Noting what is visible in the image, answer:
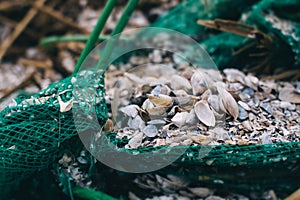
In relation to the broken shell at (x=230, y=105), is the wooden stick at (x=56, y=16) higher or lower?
higher

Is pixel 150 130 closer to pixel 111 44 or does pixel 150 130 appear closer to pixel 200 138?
pixel 200 138

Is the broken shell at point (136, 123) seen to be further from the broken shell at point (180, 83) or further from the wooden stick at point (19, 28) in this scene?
the wooden stick at point (19, 28)

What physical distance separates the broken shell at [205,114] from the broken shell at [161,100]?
4 centimetres

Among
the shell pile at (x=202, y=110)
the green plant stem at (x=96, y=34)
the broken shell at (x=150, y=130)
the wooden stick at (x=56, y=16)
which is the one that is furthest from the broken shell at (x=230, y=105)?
the wooden stick at (x=56, y=16)

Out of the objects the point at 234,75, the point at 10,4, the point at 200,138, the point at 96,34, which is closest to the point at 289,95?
the point at 234,75

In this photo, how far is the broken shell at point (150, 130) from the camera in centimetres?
68

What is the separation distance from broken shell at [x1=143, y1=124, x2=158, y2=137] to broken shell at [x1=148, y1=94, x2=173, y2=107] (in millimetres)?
34

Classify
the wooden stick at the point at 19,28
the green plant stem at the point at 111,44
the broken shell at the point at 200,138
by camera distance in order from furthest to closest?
the wooden stick at the point at 19,28 → the green plant stem at the point at 111,44 → the broken shell at the point at 200,138

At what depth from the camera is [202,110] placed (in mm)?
683

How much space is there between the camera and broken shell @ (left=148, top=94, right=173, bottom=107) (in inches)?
27.5

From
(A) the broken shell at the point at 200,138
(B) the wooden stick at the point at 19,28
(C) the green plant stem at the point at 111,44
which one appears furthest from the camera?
(B) the wooden stick at the point at 19,28

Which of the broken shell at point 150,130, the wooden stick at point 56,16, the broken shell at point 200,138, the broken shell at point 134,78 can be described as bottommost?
the broken shell at point 200,138

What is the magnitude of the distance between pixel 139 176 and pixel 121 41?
14.0 inches

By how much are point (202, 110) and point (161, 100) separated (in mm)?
58
